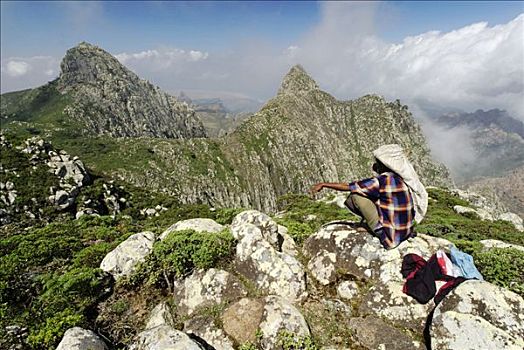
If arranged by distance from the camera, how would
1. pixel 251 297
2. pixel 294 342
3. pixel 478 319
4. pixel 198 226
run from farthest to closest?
1. pixel 198 226
2. pixel 251 297
3. pixel 294 342
4. pixel 478 319

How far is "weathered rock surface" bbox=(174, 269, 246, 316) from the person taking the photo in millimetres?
9312

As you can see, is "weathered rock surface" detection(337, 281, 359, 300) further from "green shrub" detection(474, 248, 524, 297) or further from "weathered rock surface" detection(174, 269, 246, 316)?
"green shrub" detection(474, 248, 524, 297)

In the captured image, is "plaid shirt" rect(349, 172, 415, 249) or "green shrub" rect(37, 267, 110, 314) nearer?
"plaid shirt" rect(349, 172, 415, 249)

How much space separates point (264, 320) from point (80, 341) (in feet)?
14.2

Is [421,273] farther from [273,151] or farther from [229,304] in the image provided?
[273,151]

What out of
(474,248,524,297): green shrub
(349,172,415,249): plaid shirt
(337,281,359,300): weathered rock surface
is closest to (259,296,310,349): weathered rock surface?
(337,281,359,300): weathered rock surface

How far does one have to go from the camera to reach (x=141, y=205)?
6794 cm

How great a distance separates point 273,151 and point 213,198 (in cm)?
5035

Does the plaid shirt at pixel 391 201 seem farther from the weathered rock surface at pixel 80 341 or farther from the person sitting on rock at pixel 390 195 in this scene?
the weathered rock surface at pixel 80 341

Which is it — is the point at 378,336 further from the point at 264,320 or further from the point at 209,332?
the point at 209,332

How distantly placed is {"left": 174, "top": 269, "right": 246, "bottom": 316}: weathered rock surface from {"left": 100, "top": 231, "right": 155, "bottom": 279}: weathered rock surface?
2424 mm

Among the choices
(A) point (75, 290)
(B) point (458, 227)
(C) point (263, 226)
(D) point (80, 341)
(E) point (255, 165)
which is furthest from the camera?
(E) point (255, 165)

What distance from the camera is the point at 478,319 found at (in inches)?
273

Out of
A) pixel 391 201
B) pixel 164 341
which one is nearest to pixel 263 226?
pixel 391 201
